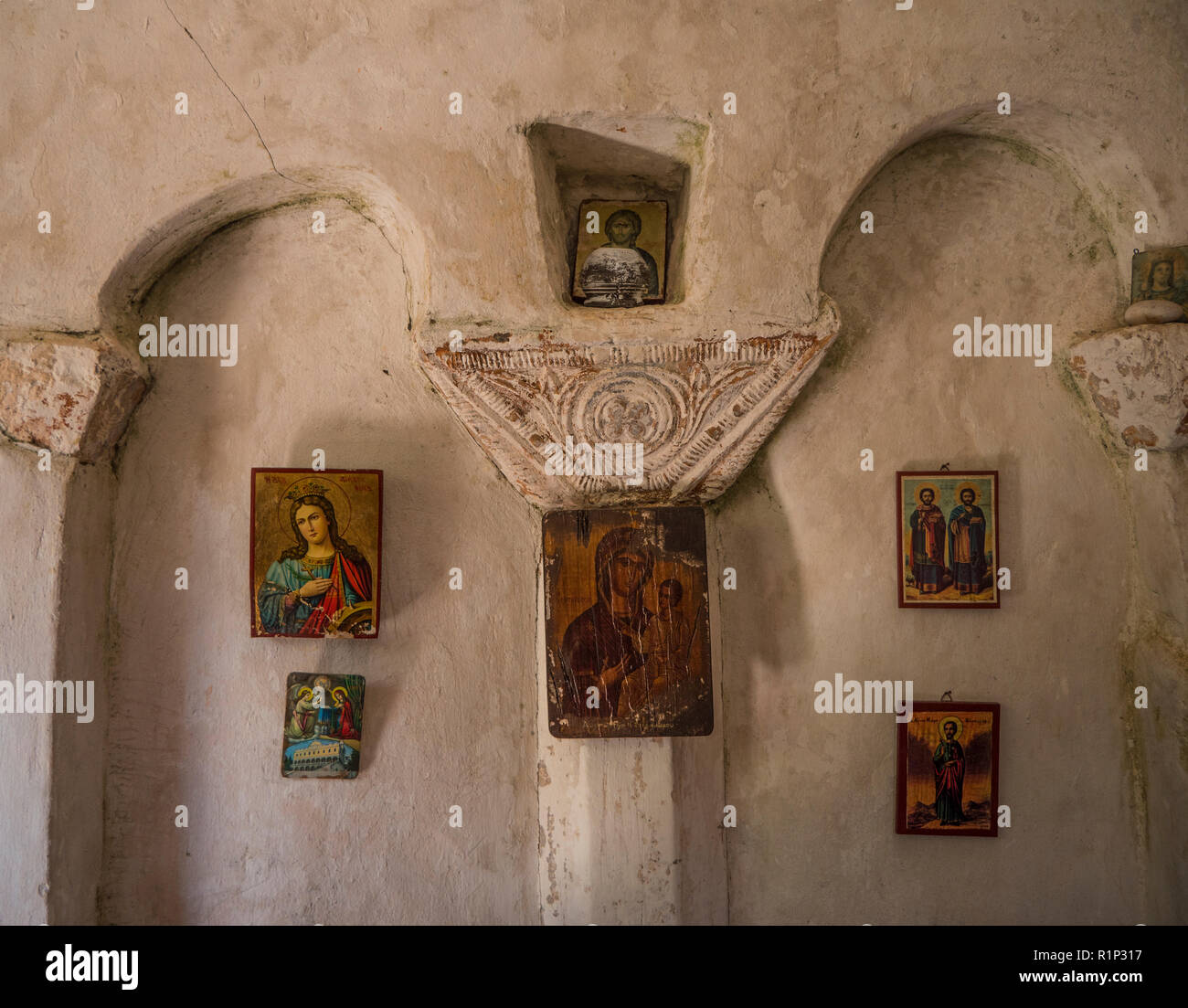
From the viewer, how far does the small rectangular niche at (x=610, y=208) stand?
2.59 meters

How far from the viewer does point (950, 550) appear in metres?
2.68

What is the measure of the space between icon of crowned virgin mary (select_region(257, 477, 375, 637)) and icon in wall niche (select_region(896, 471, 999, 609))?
5.96ft

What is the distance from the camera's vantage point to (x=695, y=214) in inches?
100

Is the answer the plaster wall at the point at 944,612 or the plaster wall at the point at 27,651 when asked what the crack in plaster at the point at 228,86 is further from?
the plaster wall at the point at 944,612

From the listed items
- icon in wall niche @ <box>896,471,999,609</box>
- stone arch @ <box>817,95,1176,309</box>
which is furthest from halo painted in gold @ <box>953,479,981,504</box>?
stone arch @ <box>817,95,1176,309</box>

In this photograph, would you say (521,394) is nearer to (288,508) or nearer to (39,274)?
(288,508)

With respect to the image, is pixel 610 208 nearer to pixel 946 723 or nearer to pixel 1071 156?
pixel 1071 156

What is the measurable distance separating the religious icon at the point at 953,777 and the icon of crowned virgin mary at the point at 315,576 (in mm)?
1864

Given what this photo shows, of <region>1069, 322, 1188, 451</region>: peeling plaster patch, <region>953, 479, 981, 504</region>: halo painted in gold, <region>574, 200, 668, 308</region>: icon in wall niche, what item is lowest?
<region>953, 479, 981, 504</region>: halo painted in gold

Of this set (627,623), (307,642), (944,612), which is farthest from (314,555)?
(944,612)

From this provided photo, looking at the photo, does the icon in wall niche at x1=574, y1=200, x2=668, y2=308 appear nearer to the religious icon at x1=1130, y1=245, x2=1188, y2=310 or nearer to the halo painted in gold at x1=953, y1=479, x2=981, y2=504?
the halo painted in gold at x1=953, y1=479, x2=981, y2=504

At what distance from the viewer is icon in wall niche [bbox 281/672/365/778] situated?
270cm

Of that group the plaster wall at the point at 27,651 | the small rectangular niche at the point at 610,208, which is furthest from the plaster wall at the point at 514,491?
the small rectangular niche at the point at 610,208

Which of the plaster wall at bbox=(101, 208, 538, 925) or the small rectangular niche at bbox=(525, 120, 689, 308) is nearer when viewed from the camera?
the small rectangular niche at bbox=(525, 120, 689, 308)
